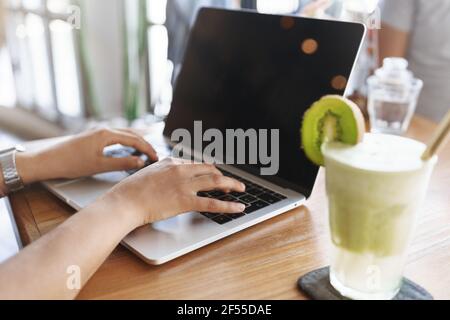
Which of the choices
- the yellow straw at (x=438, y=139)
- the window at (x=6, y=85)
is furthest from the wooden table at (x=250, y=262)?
the window at (x=6, y=85)

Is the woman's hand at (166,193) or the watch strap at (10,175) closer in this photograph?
the woman's hand at (166,193)

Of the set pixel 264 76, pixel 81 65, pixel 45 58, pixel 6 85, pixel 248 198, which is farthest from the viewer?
pixel 6 85

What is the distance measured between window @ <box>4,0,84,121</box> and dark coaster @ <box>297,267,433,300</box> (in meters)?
2.09

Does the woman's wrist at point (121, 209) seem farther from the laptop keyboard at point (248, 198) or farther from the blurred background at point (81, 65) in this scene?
the blurred background at point (81, 65)

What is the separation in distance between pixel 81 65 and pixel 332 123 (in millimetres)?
2118

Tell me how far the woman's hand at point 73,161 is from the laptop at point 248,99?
2 cm

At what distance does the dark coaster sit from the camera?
484 millimetres

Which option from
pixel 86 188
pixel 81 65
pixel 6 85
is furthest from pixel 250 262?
pixel 6 85

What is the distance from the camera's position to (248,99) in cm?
82

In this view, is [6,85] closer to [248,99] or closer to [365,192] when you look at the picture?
[248,99]

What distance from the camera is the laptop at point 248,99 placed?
0.61m

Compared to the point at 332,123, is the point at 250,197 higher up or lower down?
lower down

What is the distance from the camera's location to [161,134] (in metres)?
1.01
